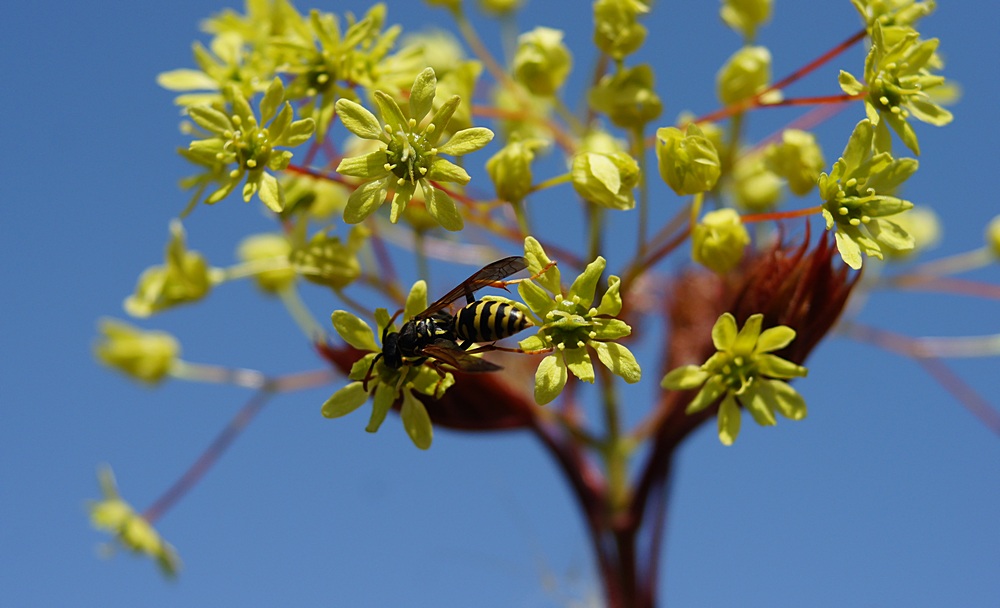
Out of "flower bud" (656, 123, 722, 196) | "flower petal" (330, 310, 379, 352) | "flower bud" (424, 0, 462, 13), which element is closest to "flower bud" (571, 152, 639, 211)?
"flower bud" (656, 123, 722, 196)

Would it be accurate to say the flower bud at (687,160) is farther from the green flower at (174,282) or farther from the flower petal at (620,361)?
the green flower at (174,282)

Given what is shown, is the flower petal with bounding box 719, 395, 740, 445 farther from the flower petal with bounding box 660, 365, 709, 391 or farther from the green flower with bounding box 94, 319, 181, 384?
the green flower with bounding box 94, 319, 181, 384

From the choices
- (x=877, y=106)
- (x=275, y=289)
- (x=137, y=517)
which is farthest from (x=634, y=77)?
(x=137, y=517)

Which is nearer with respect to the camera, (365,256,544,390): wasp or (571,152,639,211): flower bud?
(365,256,544,390): wasp

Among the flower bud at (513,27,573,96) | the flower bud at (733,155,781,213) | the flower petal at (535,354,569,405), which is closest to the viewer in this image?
the flower petal at (535,354,569,405)

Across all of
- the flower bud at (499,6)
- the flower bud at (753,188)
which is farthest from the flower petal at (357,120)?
the flower bud at (499,6)

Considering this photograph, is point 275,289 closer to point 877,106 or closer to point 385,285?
point 385,285

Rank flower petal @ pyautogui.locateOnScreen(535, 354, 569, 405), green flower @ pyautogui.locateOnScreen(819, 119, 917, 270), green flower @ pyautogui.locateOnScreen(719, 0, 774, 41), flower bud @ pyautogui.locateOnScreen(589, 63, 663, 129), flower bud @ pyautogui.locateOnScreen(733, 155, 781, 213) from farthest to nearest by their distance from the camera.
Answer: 1. flower bud @ pyautogui.locateOnScreen(733, 155, 781, 213)
2. green flower @ pyautogui.locateOnScreen(719, 0, 774, 41)
3. flower bud @ pyautogui.locateOnScreen(589, 63, 663, 129)
4. green flower @ pyautogui.locateOnScreen(819, 119, 917, 270)
5. flower petal @ pyautogui.locateOnScreen(535, 354, 569, 405)
